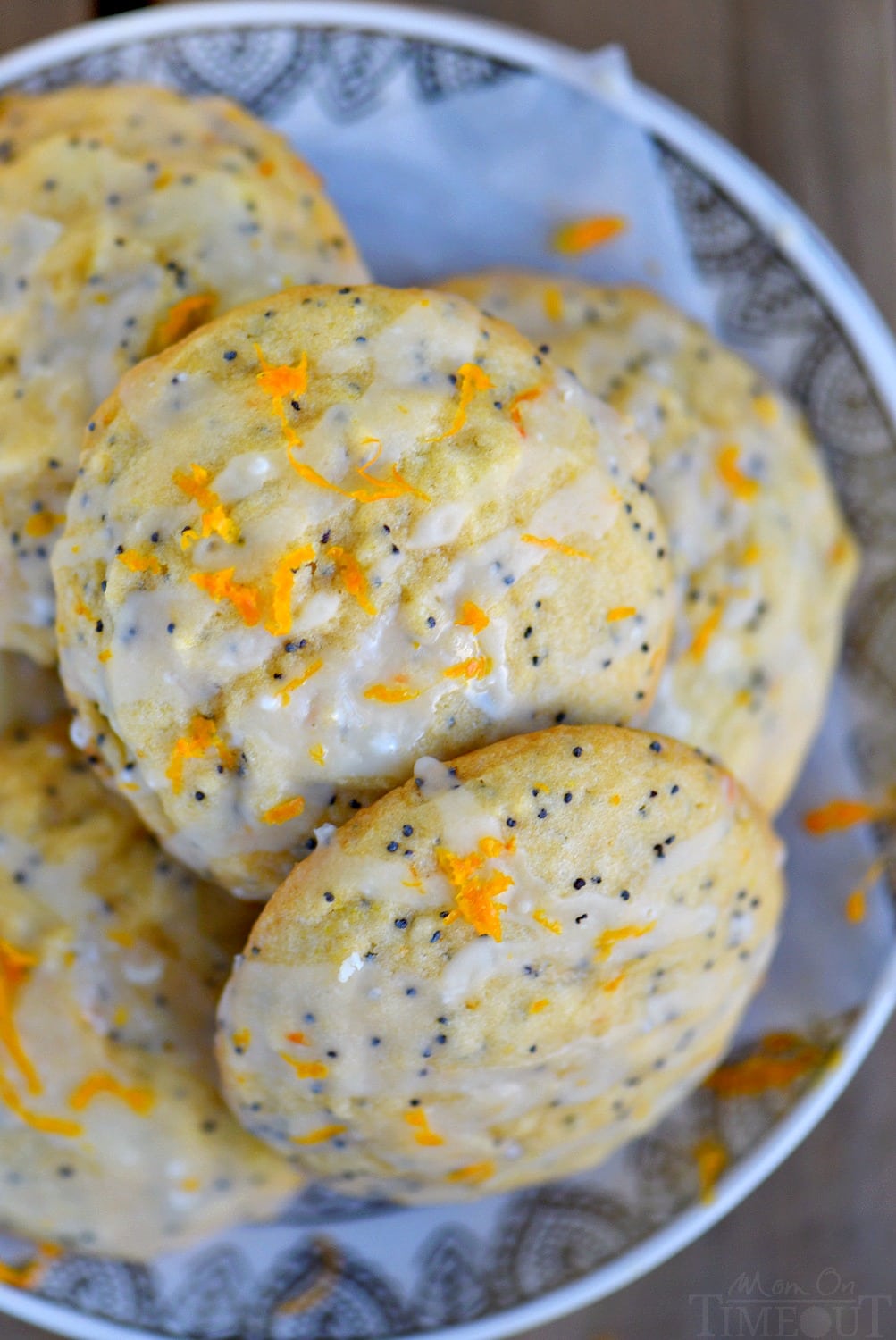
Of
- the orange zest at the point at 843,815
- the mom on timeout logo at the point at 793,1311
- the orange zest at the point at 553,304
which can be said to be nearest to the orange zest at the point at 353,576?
the orange zest at the point at 553,304

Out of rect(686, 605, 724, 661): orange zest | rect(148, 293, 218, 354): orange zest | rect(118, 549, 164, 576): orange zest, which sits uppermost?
rect(148, 293, 218, 354): orange zest

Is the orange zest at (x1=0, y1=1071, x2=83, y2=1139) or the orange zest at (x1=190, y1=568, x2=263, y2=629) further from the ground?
the orange zest at (x1=190, y1=568, x2=263, y2=629)

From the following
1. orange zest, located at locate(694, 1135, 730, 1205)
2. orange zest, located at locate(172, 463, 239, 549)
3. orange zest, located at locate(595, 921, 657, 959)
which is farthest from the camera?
orange zest, located at locate(694, 1135, 730, 1205)

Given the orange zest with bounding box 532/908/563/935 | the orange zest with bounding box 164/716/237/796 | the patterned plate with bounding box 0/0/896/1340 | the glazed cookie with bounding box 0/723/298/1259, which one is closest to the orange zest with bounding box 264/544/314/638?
the orange zest with bounding box 164/716/237/796

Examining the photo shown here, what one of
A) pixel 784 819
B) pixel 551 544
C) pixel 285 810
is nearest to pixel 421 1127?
pixel 285 810

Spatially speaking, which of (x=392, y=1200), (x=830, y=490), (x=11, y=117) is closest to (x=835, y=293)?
(x=830, y=490)

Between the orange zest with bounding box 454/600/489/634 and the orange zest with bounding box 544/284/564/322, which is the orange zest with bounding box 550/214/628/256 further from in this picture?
the orange zest with bounding box 454/600/489/634

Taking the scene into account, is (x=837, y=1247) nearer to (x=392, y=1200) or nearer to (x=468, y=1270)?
(x=468, y=1270)
